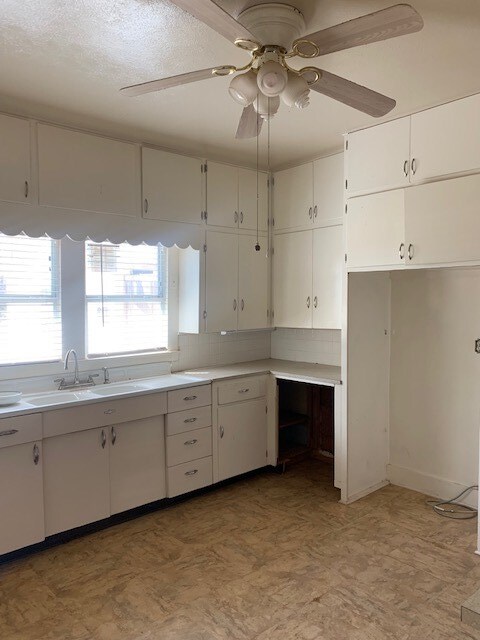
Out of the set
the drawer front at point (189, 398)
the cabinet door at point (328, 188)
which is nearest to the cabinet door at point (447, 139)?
the cabinet door at point (328, 188)

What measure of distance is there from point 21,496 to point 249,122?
2.38 metres

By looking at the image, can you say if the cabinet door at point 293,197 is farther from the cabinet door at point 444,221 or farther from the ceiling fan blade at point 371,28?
the ceiling fan blade at point 371,28

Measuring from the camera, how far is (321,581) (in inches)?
105

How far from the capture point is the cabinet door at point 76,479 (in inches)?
117

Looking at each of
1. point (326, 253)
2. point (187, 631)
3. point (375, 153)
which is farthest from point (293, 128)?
point (187, 631)

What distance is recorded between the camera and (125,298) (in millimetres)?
3869

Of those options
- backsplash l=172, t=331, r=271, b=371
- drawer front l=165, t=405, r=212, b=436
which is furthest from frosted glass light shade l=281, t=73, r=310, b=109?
backsplash l=172, t=331, r=271, b=371

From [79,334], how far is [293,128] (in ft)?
6.91

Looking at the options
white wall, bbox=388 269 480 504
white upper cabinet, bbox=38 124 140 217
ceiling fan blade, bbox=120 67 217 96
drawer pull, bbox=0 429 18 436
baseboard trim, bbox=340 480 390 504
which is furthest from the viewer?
baseboard trim, bbox=340 480 390 504

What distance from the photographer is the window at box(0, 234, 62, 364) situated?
3.27 metres

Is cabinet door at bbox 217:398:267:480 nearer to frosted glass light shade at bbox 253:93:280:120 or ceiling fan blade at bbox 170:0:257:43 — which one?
frosted glass light shade at bbox 253:93:280:120

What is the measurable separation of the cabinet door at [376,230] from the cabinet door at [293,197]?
71cm

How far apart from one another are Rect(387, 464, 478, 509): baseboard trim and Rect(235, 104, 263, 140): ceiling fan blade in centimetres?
286

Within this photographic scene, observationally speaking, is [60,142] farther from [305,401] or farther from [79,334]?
[305,401]
